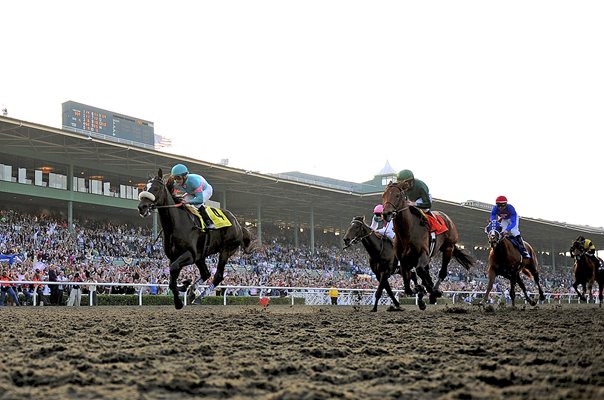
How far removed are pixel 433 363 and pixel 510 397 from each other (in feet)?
4.00

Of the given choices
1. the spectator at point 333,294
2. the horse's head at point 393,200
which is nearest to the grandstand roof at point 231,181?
the spectator at point 333,294

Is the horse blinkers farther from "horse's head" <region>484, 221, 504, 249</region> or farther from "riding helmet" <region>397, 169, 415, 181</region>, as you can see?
"horse's head" <region>484, 221, 504, 249</region>

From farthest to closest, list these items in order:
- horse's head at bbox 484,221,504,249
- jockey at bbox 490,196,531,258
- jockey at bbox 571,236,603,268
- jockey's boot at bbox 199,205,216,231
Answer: jockey at bbox 571,236,603,268 → jockey at bbox 490,196,531,258 → horse's head at bbox 484,221,504,249 → jockey's boot at bbox 199,205,216,231

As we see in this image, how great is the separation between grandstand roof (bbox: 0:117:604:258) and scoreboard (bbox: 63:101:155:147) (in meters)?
7.43

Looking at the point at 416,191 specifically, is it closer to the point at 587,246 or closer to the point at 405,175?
the point at 405,175

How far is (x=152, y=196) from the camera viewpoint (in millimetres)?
10172

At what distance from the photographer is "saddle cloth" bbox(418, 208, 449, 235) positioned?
11459 millimetres

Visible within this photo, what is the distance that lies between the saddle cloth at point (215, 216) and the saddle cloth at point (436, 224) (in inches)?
138

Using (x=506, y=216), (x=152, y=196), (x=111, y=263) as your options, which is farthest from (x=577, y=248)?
(x=111, y=263)

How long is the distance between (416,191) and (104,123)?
38138mm

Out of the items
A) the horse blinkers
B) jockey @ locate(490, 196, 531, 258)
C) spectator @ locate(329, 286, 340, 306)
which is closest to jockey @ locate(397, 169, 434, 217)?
jockey @ locate(490, 196, 531, 258)

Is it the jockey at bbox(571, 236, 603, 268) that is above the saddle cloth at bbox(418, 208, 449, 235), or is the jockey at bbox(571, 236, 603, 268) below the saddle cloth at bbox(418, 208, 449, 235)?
below

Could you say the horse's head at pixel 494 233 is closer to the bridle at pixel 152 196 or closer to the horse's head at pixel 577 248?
the bridle at pixel 152 196

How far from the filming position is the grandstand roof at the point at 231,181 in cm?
3156
